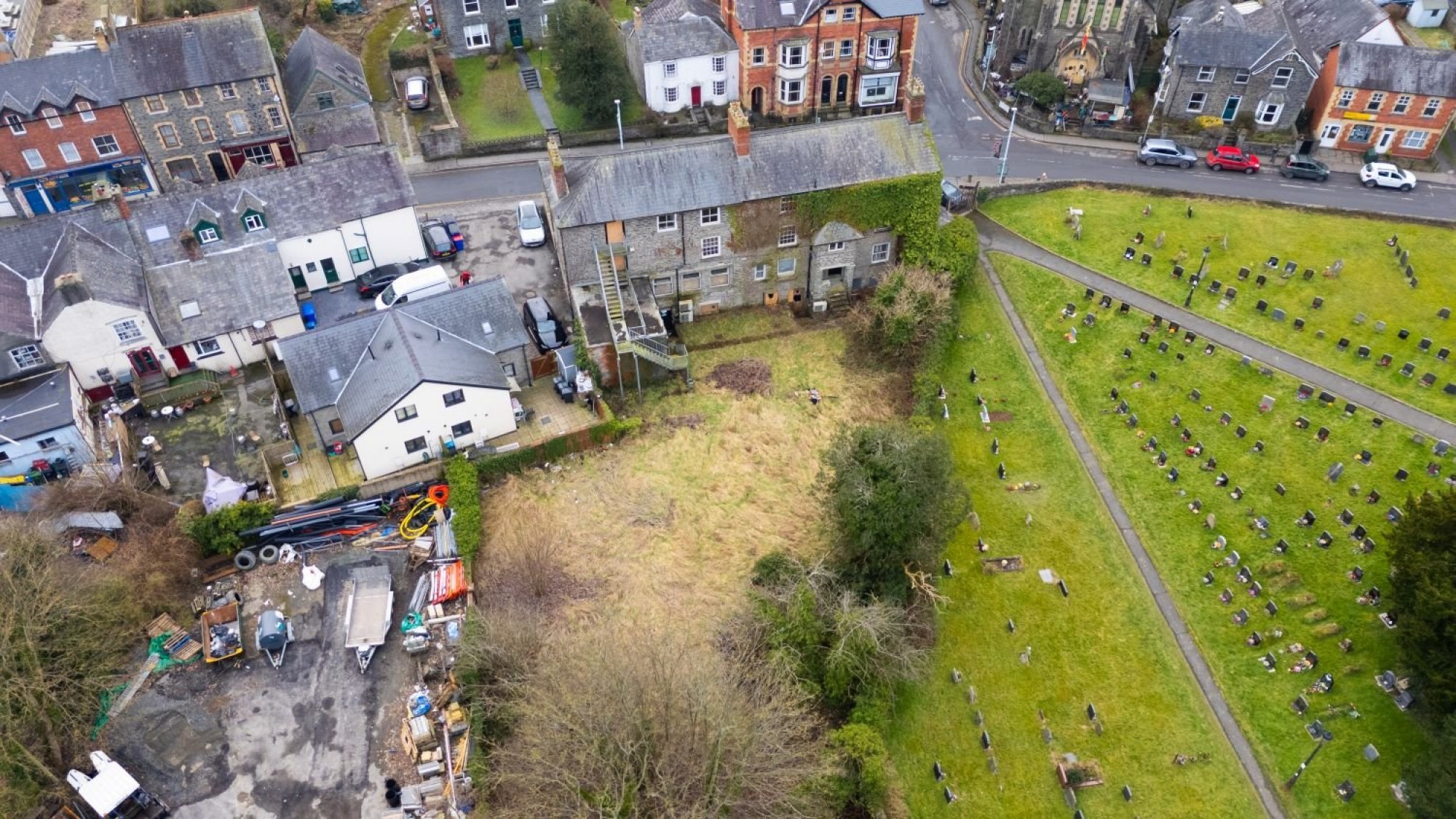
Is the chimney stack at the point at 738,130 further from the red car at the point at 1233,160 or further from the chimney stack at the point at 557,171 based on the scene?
the red car at the point at 1233,160

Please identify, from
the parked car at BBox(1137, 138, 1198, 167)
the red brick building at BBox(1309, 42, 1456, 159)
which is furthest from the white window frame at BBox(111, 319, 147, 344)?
the red brick building at BBox(1309, 42, 1456, 159)

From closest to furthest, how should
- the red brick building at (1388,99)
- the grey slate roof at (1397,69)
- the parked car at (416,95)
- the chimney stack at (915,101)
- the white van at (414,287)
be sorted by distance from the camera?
1. the white van at (414,287)
2. the chimney stack at (915,101)
3. the grey slate roof at (1397,69)
4. the red brick building at (1388,99)
5. the parked car at (416,95)

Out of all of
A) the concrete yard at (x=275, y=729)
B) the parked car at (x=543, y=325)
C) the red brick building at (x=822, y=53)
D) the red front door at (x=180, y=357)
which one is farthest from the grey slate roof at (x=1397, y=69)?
the red front door at (x=180, y=357)

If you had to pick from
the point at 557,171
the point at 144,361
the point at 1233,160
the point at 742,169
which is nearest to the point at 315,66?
the point at 557,171

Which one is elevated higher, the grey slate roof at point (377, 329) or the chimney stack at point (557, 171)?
the chimney stack at point (557, 171)

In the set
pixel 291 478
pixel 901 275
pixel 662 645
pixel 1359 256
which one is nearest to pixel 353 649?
pixel 291 478

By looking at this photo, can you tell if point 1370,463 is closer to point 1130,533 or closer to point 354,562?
point 1130,533
